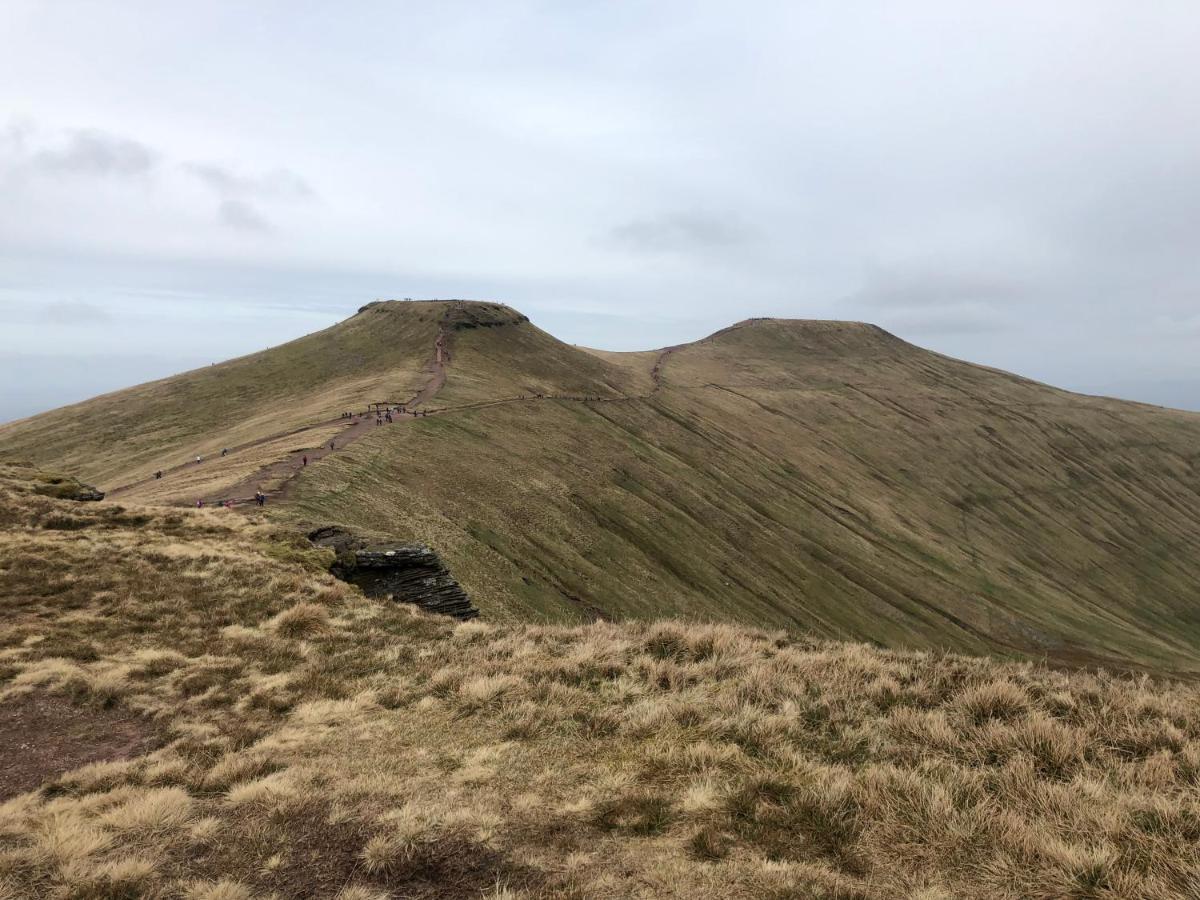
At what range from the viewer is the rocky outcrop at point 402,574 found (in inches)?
976

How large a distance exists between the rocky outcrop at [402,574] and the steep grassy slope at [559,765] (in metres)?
5.76

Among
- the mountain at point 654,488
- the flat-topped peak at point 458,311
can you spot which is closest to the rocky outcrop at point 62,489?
the mountain at point 654,488

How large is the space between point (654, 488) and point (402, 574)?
149 ft

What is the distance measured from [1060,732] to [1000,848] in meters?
4.20

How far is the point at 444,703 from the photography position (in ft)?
45.4

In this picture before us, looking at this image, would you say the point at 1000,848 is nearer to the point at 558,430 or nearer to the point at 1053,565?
the point at 558,430

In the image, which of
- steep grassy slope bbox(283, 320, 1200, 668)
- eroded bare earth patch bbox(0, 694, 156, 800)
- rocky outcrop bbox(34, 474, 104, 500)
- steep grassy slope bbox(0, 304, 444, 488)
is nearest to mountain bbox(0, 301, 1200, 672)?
steep grassy slope bbox(283, 320, 1200, 668)

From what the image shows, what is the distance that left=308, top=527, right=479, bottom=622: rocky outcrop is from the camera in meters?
24.8

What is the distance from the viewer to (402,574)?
83.5 ft

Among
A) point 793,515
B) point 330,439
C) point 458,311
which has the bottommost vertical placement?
point 793,515

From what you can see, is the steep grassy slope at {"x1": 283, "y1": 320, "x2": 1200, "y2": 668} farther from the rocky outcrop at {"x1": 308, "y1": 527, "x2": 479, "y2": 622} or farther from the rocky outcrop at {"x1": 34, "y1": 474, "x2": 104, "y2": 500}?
the rocky outcrop at {"x1": 34, "y1": 474, "x2": 104, "y2": 500}

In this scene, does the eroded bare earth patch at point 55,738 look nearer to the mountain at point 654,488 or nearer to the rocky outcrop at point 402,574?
the rocky outcrop at point 402,574

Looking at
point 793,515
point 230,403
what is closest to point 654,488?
point 793,515

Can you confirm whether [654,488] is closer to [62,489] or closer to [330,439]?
[330,439]
